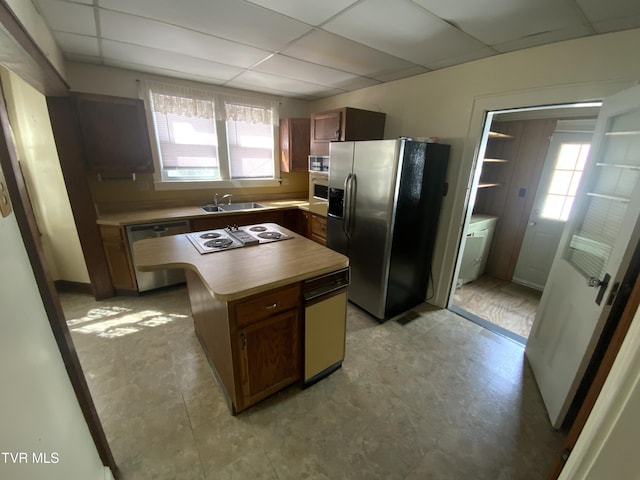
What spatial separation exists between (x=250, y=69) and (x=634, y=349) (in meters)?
3.29

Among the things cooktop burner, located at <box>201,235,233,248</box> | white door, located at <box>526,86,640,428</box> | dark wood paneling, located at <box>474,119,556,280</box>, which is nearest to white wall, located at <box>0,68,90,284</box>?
cooktop burner, located at <box>201,235,233,248</box>

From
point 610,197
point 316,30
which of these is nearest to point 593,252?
point 610,197

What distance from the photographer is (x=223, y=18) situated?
1720mm

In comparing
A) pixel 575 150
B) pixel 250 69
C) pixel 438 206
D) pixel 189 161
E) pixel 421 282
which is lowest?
pixel 421 282

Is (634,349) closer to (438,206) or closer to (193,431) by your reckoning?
(193,431)

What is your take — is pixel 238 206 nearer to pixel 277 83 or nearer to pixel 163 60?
pixel 277 83

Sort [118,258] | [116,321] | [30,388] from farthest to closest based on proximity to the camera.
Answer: [118,258]
[116,321]
[30,388]

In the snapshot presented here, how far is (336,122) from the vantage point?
3035mm

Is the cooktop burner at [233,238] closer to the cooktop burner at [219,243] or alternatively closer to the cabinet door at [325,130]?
the cooktop burner at [219,243]

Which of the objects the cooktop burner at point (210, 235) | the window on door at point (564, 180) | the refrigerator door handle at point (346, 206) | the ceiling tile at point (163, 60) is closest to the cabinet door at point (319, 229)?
the refrigerator door handle at point (346, 206)

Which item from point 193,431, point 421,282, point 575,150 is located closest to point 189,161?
point 193,431

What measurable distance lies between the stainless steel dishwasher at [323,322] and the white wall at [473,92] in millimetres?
1558

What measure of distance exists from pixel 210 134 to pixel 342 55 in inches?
84.0

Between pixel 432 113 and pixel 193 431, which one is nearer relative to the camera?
pixel 193 431
